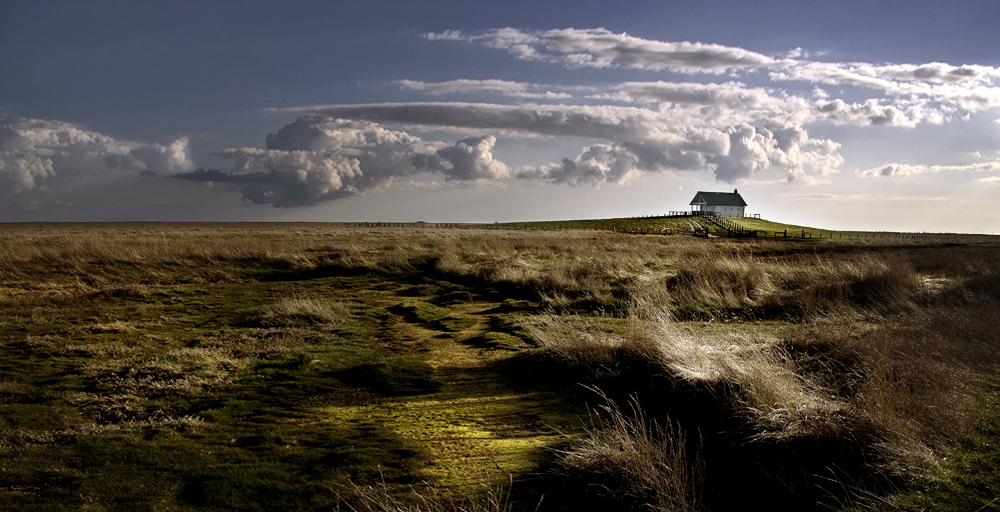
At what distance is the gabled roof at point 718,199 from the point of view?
13012cm

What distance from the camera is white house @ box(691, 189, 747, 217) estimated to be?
5084 inches

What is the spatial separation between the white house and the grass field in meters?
118

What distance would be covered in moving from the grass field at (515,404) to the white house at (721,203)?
117897 millimetres

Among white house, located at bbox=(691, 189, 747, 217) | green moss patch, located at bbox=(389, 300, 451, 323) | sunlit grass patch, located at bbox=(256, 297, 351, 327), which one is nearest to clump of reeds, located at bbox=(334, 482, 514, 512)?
sunlit grass patch, located at bbox=(256, 297, 351, 327)

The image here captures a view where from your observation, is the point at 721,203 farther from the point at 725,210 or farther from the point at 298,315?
the point at 298,315

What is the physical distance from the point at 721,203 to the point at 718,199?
1892 mm

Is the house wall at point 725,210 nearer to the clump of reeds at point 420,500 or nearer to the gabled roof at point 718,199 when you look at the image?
the gabled roof at point 718,199

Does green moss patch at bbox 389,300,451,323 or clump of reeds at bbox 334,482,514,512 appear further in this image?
green moss patch at bbox 389,300,451,323

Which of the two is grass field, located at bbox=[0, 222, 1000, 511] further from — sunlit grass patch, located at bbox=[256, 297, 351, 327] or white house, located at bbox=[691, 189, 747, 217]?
white house, located at bbox=[691, 189, 747, 217]

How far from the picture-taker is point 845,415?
638 centimetres

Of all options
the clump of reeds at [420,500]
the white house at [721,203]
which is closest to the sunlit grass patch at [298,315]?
the clump of reeds at [420,500]

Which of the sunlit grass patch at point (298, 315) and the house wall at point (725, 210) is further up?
the house wall at point (725, 210)

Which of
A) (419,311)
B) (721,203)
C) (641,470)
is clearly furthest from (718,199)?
(641,470)

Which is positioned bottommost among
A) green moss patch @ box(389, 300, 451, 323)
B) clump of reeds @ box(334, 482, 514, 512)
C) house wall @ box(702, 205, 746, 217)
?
clump of reeds @ box(334, 482, 514, 512)
